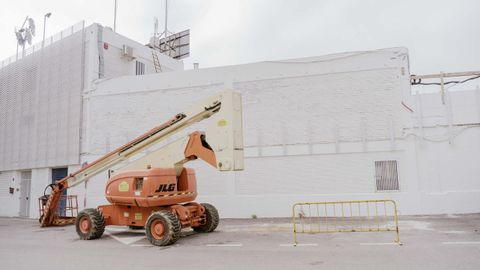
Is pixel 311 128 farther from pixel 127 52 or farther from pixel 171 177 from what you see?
pixel 127 52

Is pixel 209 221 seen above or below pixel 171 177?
below

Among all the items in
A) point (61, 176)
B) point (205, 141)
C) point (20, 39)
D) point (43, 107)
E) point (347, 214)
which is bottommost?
point (347, 214)

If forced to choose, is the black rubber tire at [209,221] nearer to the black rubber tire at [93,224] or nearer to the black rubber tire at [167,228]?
the black rubber tire at [167,228]

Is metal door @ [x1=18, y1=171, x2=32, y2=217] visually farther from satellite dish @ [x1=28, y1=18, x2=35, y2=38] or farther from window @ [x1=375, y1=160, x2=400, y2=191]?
window @ [x1=375, y1=160, x2=400, y2=191]

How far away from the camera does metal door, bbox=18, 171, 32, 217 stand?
74.6ft

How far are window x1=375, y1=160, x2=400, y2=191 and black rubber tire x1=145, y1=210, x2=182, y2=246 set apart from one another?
953 centimetres

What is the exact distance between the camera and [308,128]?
1684cm

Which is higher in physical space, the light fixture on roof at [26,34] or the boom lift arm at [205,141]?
the light fixture on roof at [26,34]

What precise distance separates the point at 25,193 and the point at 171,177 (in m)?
16.4

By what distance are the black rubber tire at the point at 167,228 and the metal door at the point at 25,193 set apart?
16.1 meters

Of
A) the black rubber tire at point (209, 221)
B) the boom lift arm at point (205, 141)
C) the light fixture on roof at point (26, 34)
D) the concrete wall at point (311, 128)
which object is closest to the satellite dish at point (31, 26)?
the light fixture on roof at point (26, 34)

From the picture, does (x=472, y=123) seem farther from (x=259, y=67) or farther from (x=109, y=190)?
(x=109, y=190)

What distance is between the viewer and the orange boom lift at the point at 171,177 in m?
10.3

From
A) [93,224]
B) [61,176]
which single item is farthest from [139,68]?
[93,224]
